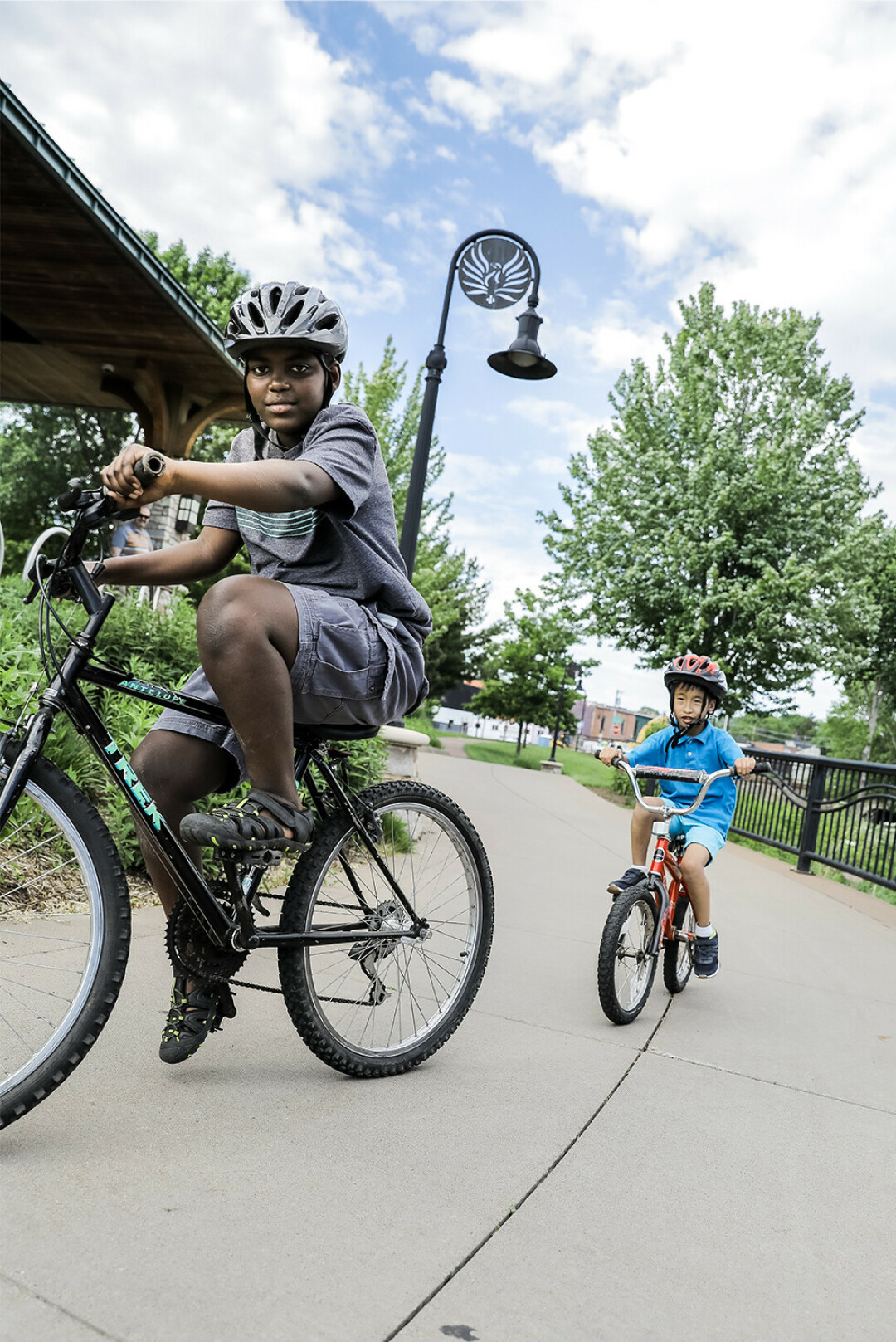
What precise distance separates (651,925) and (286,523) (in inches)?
95.5

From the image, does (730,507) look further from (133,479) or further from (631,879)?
(133,479)

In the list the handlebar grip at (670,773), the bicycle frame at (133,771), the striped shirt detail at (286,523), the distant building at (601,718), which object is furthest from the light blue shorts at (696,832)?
the distant building at (601,718)

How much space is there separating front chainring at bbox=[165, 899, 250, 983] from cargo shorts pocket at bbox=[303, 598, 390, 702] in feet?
2.02

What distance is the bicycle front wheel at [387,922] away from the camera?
260cm

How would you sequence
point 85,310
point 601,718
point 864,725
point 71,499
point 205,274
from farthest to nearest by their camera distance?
point 601,718, point 864,725, point 205,274, point 85,310, point 71,499

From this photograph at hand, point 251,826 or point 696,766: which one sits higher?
point 696,766

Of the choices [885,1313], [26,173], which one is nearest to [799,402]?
[26,173]

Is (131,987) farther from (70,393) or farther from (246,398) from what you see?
(70,393)

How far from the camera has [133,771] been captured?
7.66 ft

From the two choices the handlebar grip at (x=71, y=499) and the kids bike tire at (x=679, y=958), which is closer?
the handlebar grip at (x=71, y=499)

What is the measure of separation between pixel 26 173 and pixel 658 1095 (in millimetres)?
7671

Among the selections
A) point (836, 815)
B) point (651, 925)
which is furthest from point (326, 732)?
point (836, 815)

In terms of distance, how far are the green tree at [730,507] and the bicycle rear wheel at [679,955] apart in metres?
17.3

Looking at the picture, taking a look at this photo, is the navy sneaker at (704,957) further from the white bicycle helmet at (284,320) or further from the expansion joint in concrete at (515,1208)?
the white bicycle helmet at (284,320)
